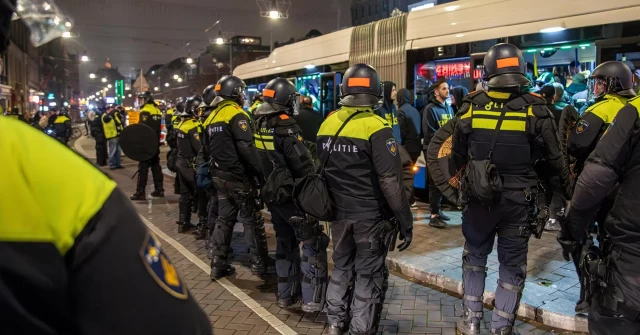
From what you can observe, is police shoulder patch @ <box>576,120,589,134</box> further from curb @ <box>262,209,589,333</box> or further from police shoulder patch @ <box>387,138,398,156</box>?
→ police shoulder patch @ <box>387,138,398,156</box>

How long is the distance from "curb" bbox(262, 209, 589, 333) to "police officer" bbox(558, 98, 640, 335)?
Answer: 4.77ft

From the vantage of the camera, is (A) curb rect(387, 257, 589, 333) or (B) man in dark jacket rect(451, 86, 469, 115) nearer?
(A) curb rect(387, 257, 589, 333)

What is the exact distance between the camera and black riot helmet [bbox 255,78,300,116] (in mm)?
4738

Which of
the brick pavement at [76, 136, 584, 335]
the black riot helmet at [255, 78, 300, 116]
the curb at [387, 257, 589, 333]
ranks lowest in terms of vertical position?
the brick pavement at [76, 136, 584, 335]

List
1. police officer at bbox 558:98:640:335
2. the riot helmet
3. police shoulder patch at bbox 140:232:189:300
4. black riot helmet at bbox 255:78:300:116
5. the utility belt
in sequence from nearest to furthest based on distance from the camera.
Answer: police shoulder patch at bbox 140:232:189:300 → police officer at bbox 558:98:640:335 → the utility belt → black riot helmet at bbox 255:78:300:116 → the riot helmet

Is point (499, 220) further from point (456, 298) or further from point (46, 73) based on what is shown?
point (46, 73)

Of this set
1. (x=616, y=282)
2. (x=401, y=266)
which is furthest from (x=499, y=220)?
(x=401, y=266)

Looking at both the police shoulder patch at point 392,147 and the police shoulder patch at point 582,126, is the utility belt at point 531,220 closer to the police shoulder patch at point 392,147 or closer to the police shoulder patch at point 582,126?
the police shoulder patch at point 582,126

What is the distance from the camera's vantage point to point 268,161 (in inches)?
198

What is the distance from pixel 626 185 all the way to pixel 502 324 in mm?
1616

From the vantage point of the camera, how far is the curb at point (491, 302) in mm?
4227

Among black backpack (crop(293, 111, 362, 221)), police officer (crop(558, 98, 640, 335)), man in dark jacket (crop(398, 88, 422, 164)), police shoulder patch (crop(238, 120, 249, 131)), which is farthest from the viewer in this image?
man in dark jacket (crop(398, 88, 422, 164))

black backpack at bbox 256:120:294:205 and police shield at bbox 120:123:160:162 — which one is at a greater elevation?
police shield at bbox 120:123:160:162

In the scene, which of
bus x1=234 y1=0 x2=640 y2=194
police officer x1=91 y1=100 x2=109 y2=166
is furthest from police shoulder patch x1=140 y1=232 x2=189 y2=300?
police officer x1=91 y1=100 x2=109 y2=166
